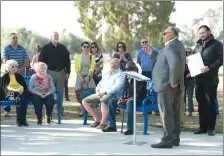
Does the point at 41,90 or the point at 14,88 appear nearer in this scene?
the point at 14,88

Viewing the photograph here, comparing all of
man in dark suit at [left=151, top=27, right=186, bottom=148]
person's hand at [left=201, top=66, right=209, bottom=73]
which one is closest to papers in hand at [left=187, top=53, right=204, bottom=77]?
person's hand at [left=201, top=66, right=209, bottom=73]

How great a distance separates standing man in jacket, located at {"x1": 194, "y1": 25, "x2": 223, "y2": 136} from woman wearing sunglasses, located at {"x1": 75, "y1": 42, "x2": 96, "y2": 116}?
2.77 meters

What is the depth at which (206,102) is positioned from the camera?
7.40 metres

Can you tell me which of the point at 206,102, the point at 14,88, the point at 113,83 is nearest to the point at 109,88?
the point at 113,83

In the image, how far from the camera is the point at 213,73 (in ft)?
23.9

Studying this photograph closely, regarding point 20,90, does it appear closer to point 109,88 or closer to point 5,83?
point 5,83

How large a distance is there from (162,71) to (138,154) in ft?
4.10

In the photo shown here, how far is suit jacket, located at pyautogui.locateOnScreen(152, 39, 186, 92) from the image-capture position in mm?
6008

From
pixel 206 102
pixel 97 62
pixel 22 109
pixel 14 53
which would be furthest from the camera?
pixel 97 62

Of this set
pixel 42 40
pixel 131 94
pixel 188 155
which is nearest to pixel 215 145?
pixel 188 155

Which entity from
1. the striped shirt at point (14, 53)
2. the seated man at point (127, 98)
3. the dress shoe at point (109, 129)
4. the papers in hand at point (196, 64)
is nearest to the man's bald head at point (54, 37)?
the striped shirt at point (14, 53)

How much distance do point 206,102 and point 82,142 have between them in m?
2.30

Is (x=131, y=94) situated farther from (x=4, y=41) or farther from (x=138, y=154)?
(x=4, y=41)

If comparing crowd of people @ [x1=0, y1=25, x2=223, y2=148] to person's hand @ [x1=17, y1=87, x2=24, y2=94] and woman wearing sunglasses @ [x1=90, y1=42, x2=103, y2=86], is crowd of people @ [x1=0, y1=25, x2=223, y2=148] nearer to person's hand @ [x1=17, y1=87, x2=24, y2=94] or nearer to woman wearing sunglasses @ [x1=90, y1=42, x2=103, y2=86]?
person's hand @ [x1=17, y1=87, x2=24, y2=94]
